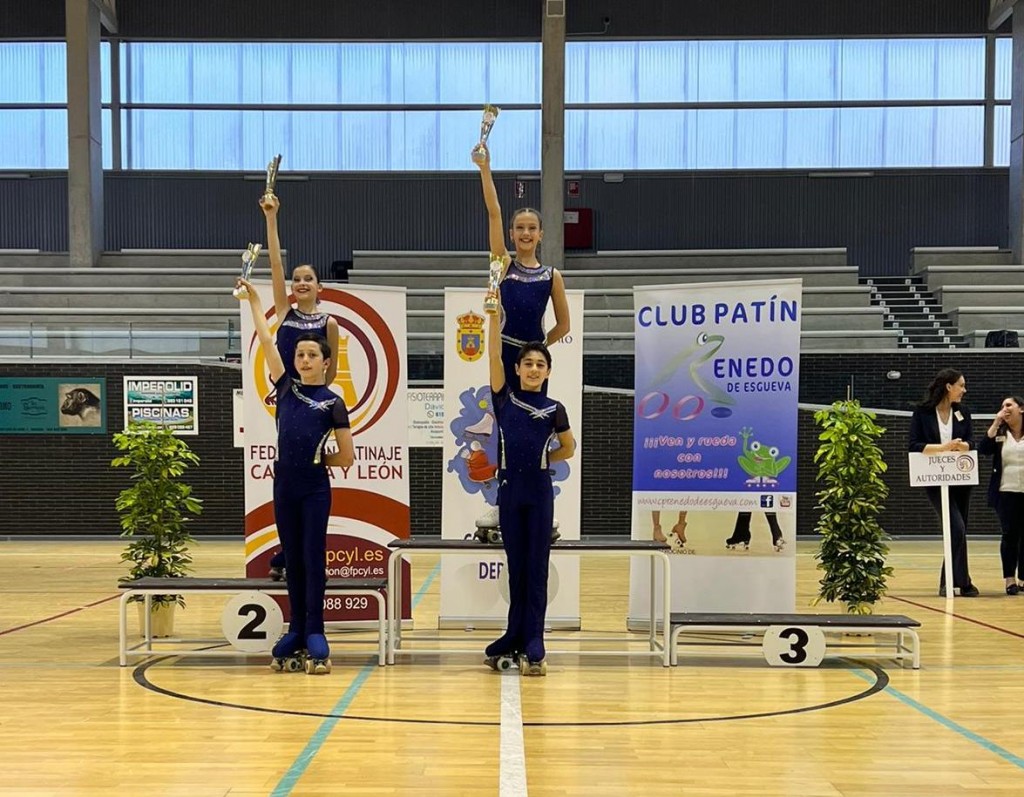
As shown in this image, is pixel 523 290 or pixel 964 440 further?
pixel 964 440

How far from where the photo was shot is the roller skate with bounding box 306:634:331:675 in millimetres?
6262

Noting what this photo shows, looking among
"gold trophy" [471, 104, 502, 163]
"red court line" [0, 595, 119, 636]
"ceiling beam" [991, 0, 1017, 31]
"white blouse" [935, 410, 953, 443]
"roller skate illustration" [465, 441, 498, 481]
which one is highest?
"ceiling beam" [991, 0, 1017, 31]

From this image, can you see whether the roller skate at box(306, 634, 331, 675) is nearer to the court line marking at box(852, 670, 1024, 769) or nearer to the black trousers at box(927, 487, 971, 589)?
the court line marking at box(852, 670, 1024, 769)

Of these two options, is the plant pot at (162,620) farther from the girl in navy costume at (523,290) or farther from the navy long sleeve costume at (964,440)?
the navy long sleeve costume at (964,440)

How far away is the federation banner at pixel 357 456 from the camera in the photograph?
7.82m

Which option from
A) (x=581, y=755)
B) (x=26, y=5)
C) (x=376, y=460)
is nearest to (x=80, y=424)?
(x=376, y=460)

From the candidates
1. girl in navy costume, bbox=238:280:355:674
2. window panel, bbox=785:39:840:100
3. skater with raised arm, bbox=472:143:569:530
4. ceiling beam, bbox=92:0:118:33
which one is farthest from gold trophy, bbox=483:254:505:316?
window panel, bbox=785:39:840:100

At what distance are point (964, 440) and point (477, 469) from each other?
4374 mm

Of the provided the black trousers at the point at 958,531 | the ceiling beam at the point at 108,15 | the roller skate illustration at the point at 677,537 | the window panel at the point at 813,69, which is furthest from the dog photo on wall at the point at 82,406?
the window panel at the point at 813,69

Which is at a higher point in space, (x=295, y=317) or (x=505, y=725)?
(x=295, y=317)

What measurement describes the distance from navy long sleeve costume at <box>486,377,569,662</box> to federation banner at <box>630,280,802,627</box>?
5.33 ft

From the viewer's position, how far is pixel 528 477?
20.5ft

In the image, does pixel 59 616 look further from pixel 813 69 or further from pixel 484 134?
pixel 813 69

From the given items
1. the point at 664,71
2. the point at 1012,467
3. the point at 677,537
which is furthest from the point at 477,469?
the point at 664,71
